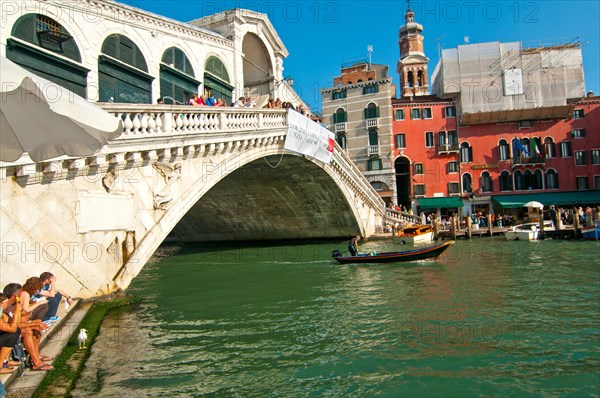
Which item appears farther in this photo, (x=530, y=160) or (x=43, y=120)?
(x=530, y=160)

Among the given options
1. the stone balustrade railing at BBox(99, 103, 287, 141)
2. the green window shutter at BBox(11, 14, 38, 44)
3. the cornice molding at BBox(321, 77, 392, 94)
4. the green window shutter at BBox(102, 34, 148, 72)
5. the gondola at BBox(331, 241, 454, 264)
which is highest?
the cornice molding at BBox(321, 77, 392, 94)

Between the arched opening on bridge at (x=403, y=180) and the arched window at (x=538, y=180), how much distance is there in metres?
8.29

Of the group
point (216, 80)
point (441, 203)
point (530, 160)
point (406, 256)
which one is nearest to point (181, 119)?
point (216, 80)

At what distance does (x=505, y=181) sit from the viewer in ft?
101

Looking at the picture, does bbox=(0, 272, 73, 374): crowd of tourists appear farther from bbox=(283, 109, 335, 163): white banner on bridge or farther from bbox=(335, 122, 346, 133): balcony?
bbox=(335, 122, 346, 133): balcony

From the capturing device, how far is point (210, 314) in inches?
336

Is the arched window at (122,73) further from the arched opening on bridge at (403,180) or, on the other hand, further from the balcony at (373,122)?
the arched opening on bridge at (403,180)

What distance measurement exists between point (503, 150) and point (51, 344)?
101 ft

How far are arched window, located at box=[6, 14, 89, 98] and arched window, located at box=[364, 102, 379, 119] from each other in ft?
79.9

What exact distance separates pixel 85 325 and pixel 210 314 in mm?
2368

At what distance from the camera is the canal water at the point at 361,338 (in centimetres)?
491

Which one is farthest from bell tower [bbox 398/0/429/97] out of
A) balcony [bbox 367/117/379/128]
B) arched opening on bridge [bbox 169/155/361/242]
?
arched opening on bridge [bbox 169/155/361/242]

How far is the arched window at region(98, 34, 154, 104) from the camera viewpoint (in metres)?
11.0

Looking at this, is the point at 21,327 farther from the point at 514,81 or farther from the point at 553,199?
the point at 514,81
